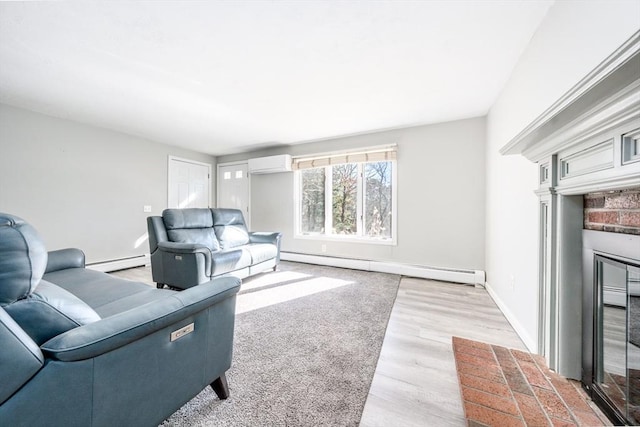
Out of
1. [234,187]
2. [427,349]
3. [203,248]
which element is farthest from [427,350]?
[234,187]

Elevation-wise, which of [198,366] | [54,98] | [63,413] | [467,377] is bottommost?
[467,377]

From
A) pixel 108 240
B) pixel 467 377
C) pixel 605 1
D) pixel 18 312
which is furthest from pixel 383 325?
pixel 108 240

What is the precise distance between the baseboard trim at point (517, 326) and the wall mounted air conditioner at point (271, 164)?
357 centimetres

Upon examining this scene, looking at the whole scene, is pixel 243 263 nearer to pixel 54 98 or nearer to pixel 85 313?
pixel 85 313

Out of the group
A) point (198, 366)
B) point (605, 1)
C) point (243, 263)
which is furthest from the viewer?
point (243, 263)

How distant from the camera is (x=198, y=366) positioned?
1.08m

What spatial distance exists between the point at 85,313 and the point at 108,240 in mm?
3714

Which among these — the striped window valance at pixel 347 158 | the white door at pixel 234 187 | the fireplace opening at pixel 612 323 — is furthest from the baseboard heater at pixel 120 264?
the fireplace opening at pixel 612 323

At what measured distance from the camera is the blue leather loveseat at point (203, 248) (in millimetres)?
2600

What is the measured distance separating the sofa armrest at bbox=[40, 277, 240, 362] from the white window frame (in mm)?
2911

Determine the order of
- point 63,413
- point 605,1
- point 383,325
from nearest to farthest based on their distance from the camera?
point 63,413 → point 605,1 → point 383,325

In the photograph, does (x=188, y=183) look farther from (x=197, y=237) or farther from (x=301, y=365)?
(x=301, y=365)

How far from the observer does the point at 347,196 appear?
403 cm

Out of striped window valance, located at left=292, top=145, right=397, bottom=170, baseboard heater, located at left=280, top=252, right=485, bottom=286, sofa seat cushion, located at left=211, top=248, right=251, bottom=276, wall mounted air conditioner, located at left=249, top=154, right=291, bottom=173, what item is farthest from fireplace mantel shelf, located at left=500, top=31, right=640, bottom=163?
wall mounted air conditioner, located at left=249, top=154, right=291, bottom=173
